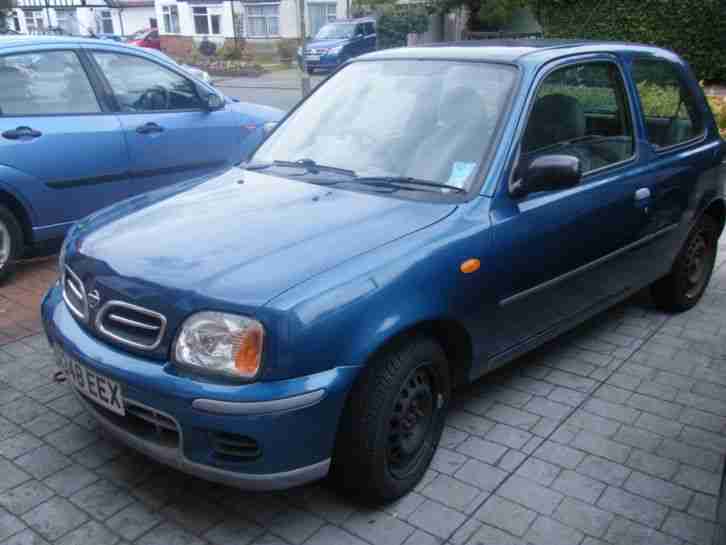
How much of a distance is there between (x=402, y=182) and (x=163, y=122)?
335 centimetres

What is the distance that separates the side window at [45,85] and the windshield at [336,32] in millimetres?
24310

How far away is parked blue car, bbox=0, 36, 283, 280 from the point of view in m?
5.26

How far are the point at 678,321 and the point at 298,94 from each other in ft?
58.1

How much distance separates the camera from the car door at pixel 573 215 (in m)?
3.40

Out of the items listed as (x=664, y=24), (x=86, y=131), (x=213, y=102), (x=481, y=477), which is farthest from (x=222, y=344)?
(x=664, y=24)

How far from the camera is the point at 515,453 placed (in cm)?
345

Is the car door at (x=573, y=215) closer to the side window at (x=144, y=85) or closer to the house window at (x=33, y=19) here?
the side window at (x=144, y=85)

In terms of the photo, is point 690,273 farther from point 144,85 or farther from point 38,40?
point 38,40

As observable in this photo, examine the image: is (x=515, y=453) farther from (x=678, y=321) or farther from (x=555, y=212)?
(x=678, y=321)

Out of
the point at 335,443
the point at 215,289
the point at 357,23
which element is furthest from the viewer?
the point at 357,23

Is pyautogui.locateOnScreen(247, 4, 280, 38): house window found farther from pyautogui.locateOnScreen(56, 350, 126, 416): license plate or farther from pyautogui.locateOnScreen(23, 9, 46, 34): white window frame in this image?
pyautogui.locateOnScreen(56, 350, 126, 416): license plate

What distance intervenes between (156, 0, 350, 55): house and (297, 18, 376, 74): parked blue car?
338 inches

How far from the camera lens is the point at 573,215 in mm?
3688

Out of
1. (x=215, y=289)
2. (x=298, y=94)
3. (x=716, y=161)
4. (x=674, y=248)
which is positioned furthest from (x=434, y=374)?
(x=298, y=94)
